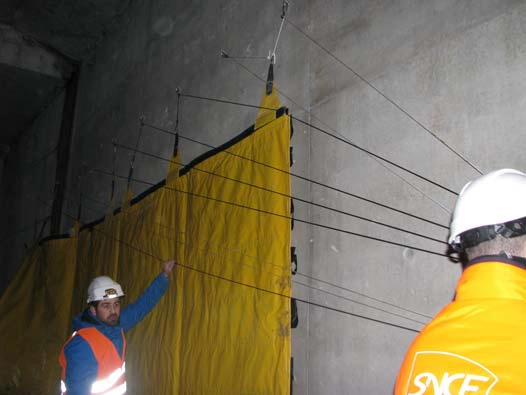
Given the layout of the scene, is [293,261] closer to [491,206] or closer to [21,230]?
[491,206]

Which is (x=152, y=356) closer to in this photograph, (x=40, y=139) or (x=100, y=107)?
(x=100, y=107)

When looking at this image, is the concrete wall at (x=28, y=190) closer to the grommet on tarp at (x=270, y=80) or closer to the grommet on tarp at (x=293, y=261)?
the grommet on tarp at (x=270, y=80)

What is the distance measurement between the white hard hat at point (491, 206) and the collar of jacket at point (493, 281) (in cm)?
12

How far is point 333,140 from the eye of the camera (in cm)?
249

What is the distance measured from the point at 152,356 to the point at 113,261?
1.21m

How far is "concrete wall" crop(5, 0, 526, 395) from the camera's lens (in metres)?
1.84

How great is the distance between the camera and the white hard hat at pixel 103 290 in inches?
124

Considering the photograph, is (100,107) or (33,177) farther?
(33,177)

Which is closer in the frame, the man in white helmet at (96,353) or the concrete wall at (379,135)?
the concrete wall at (379,135)

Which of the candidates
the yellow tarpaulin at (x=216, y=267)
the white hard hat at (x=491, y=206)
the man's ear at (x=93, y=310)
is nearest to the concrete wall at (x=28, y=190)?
the yellow tarpaulin at (x=216, y=267)

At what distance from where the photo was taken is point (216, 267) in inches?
117

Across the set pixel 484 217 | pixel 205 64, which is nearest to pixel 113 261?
pixel 205 64

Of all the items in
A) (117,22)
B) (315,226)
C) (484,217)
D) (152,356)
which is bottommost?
(152,356)

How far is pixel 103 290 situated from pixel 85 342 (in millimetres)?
590
